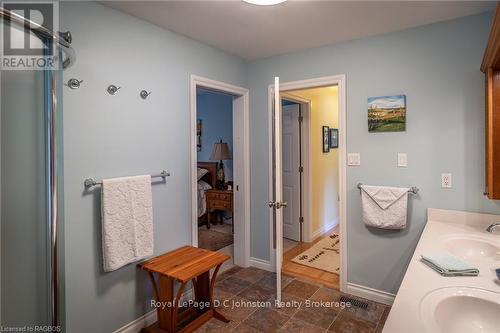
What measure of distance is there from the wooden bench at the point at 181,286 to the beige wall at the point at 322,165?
7.42ft

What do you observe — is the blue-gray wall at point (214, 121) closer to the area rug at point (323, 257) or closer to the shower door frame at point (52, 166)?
the area rug at point (323, 257)

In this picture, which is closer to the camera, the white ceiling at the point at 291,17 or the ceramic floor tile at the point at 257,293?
the white ceiling at the point at 291,17

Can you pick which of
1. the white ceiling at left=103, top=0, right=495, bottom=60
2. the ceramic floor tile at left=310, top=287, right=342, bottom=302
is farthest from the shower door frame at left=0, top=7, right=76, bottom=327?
the ceramic floor tile at left=310, top=287, right=342, bottom=302

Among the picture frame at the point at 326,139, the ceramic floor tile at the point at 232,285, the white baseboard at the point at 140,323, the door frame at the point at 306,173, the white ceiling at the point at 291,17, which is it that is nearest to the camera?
the white ceiling at the point at 291,17

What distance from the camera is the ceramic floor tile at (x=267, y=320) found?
7.35ft

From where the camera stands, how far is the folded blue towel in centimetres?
131

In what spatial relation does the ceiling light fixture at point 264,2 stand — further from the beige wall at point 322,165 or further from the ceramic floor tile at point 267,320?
the ceramic floor tile at point 267,320

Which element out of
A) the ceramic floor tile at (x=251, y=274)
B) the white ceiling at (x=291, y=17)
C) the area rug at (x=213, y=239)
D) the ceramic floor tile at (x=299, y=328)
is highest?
the white ceiling at (x=291, y=17)

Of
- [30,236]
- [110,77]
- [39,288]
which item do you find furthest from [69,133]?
[39,288]

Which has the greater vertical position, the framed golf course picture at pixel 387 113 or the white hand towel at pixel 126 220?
the framed golf course picture at pixel 387 113

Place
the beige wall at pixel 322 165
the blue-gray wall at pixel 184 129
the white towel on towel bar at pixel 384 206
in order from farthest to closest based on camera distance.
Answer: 1. the beige wall at pixel 322 165
2. the white towel on towel bar at pixel 384 206
3. the blue-gray wall at pixel 184 129

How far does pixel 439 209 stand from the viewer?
2.29 meters

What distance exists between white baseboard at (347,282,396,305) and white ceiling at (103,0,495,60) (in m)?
2.25

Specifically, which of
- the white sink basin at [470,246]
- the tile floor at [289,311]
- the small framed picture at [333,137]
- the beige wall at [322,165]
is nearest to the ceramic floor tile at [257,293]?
the tile floor at [289,311]
